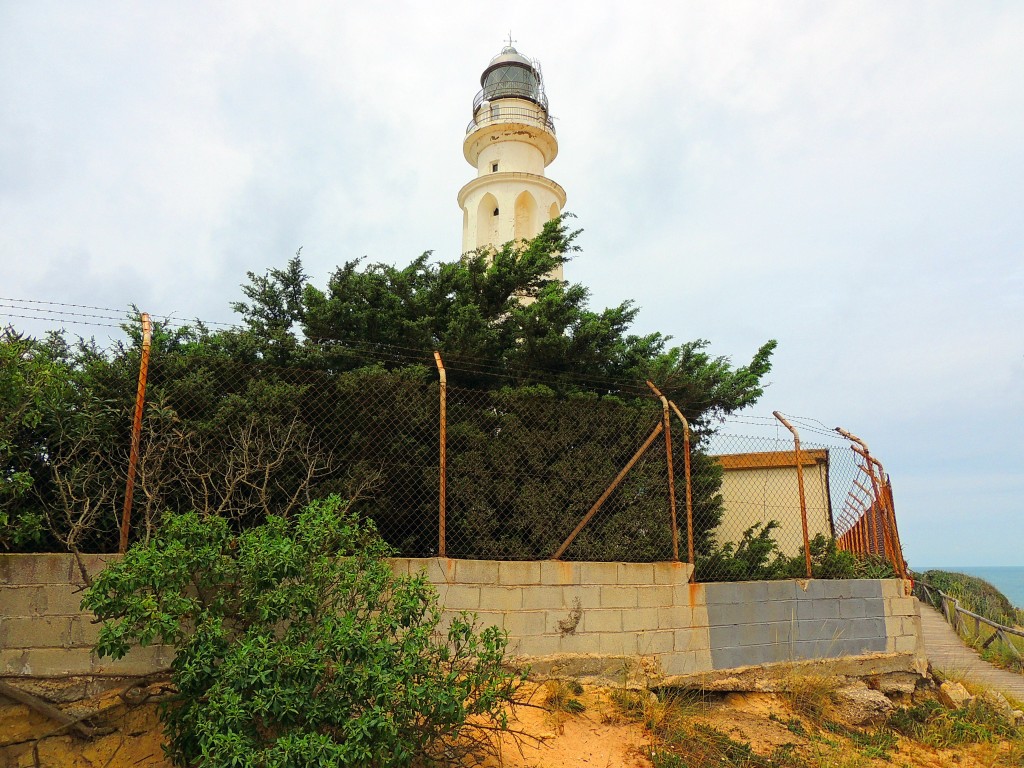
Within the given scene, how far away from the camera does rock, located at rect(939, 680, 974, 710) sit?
7.43m

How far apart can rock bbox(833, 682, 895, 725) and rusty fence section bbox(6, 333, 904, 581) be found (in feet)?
3.89

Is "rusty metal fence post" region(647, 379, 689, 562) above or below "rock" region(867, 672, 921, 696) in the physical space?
above

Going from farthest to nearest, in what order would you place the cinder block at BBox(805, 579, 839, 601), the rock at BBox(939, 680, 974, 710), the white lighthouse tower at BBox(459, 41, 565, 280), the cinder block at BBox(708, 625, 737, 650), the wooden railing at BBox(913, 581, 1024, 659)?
the white lighthouse tower at BBox(459, 41, 565, 280), the wooden railing at BBox(913, 581, 1024, 659), the rock at BBox(939, 680, 974, 710), the cinder block at BBox(805, 579, 839, 601), the cinder block at BBox(708, 625, 737, 650)

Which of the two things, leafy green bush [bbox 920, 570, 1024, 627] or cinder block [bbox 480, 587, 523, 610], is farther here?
leafy green bush [bbox 920, 570, 1024, 627]

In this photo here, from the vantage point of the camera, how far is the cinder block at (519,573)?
578 centimetres

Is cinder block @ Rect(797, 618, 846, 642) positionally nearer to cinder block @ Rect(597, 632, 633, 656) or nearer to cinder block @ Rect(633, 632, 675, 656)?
cinder block @ Rect(633, 632, 675, 656)

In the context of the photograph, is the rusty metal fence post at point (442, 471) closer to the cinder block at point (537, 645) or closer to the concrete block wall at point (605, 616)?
the concrete block wall at point (605, 616)

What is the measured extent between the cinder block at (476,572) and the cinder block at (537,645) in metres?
0.54

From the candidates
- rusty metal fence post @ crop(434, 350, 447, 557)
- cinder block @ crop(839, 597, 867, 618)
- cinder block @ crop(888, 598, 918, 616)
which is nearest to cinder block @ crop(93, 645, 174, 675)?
rusty metal fence post @ crop(434, 350, 447, 557)

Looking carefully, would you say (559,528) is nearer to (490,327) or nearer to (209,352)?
(490,327)

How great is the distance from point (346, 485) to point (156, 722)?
211 centimetres

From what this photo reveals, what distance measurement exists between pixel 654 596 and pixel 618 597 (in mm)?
375

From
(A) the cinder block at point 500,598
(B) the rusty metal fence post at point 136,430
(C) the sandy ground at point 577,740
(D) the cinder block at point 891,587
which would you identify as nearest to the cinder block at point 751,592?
(C) the sandy ground at point 577,740

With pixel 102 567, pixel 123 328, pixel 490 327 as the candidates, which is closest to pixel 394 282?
pixel 490 327
